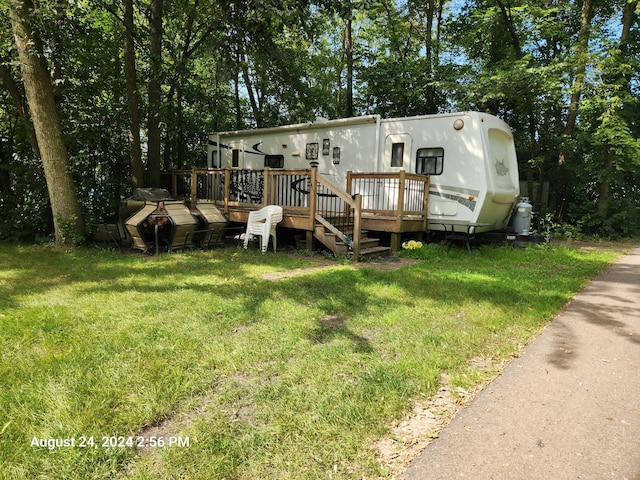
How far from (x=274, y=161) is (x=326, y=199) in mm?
2393

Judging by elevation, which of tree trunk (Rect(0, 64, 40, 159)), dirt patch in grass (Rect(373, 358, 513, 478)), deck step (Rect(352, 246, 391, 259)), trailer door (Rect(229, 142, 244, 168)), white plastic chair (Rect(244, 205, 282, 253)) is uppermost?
tree trunk (Rect(0, 64, 40, 159))

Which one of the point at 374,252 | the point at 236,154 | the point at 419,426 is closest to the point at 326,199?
the point at 374,252

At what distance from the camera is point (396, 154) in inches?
374

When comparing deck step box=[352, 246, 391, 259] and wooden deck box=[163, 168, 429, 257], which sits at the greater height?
wooden deck box=[163, 168, 429, 257]

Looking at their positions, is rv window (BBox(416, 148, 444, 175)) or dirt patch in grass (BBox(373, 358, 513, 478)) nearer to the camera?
dirt patch in grass (BBox(373, 358, 513, 478))

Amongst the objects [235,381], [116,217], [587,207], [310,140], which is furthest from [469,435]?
[587,207]

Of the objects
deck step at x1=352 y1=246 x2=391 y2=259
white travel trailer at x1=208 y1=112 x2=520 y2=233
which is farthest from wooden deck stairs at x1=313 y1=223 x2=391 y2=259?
white travel trailer at x1=208 y1=112 x2=520 y2=233

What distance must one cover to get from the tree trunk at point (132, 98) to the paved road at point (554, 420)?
9703 millimetres

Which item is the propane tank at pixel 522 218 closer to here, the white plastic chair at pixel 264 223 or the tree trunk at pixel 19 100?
the white plastic chair at pixel 264 223

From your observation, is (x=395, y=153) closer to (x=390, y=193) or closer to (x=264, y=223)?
(x=390, y=193)

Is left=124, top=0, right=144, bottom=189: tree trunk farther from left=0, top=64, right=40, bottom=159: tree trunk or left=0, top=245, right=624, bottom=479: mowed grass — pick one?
left=0, top=245, right=624, bottom=479: mowed grass

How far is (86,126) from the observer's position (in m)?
9.99

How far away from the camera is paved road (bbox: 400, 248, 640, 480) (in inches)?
78.2

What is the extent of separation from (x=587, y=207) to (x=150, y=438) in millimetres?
15774
